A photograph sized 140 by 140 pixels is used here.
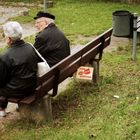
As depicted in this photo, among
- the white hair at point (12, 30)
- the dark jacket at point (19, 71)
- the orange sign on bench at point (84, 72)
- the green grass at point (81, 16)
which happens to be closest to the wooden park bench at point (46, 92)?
the dark jacket at point (19, 71)

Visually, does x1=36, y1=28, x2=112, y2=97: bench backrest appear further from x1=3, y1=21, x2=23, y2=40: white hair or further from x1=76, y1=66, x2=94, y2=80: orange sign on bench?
x1=3, y1=21, x2=23, y2=40: white hair

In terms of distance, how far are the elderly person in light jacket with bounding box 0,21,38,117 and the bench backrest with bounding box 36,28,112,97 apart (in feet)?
0.89

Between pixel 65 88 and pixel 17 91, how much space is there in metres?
1.71

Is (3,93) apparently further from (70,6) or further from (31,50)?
(70,6)

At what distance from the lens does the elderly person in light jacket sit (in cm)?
614

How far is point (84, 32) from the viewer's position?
12289 mm

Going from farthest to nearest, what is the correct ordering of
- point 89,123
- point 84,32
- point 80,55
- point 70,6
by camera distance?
1. point 70,6
2. point 84,32
3. point 80,55
4. point 89,123

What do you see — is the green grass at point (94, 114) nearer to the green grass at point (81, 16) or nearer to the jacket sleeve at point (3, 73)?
the jacket sleeve at point (3, 73)

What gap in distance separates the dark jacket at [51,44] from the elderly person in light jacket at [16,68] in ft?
2.57

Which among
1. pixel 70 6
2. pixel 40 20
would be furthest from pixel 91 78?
pixel 70 6

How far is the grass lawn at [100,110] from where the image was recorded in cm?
583

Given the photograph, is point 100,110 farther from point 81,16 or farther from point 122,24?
point 81,16

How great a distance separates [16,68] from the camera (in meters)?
6.19

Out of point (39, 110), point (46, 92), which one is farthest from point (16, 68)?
point (39, 110)
